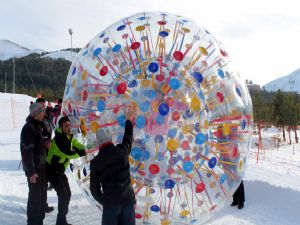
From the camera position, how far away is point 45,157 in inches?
176

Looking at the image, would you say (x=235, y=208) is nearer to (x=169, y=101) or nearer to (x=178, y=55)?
(x=169, y=101)

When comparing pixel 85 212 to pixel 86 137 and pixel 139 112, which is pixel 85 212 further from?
pixel 139 112

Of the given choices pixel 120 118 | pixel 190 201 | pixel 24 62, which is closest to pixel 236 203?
pixel 190 201

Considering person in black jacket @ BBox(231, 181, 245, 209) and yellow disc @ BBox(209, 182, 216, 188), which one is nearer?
yellow disc @ BBox(209, 182, 216, 188)

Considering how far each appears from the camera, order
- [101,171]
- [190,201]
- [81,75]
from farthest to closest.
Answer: [81,75] → [190,201] → [101,171]

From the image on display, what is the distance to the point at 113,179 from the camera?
11.3 ft

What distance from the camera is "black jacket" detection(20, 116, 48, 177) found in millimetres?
4141

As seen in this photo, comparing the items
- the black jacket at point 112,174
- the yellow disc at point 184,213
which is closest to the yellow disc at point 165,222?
the yellow disc at point 184,213

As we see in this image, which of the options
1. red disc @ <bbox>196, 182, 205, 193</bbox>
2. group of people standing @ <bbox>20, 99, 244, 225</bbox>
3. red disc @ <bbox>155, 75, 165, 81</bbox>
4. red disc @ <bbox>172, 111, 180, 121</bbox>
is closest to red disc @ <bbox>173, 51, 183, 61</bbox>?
red disc @ <bbox>155, 75, 165, 81</bbox>

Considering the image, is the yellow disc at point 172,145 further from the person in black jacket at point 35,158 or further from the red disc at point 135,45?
the person in black jacket at point 35,158

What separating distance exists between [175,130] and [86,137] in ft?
3.30

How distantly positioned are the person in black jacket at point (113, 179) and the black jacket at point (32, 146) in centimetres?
98

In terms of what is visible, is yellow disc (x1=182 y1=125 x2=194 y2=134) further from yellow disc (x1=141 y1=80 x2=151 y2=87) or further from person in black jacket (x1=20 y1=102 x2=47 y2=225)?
person in black jacket (x1=20 y1=102 x2=47 y2=225)

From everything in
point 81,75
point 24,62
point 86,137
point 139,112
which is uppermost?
point 24,62
